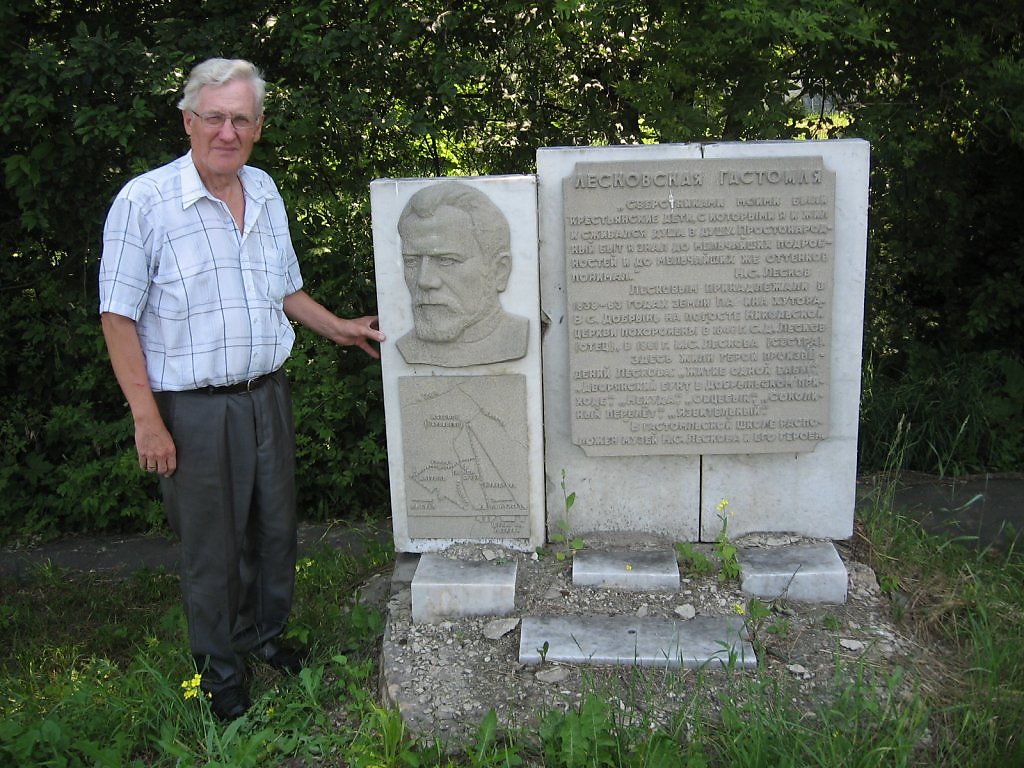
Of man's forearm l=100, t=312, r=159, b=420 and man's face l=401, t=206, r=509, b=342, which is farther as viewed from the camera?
man's face l=401, t=206, r=509, b=342

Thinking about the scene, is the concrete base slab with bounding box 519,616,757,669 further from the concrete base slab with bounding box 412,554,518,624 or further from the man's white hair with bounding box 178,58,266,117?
the man's white hair with bounding box 178,58,266,117

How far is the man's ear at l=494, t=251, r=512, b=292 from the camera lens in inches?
141

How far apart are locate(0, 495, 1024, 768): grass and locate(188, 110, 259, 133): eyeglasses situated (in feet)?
5.63

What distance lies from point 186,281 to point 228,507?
0.69 meters

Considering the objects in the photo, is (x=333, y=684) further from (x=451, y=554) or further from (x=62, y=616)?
(x=62, y=616)

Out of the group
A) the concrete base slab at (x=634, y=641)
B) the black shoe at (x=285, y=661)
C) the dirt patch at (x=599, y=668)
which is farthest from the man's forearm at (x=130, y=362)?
the concrete base slab at (x=634, y=641)

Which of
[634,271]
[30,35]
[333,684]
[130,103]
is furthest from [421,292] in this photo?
[30,35]

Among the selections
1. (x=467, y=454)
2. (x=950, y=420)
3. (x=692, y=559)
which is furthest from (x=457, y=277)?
(x=950, y=420)

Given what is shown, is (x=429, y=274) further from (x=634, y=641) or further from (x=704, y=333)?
(x=634, y=641)

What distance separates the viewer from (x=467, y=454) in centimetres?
376

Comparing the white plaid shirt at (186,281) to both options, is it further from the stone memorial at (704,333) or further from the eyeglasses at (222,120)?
the stone memorial at (704,333)

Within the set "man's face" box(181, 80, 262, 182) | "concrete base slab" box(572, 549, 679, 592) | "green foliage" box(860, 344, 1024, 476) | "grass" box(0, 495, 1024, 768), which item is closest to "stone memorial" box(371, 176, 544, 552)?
"concrete base slab" box(572, 549, 679, 592)

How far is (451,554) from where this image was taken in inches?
150

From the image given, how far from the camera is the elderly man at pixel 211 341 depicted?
2.80m
